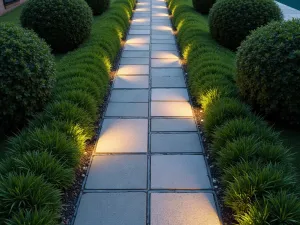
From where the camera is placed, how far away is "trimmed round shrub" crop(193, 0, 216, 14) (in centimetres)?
1113

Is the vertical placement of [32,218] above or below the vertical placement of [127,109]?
above

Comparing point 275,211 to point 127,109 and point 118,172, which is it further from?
point 127,109

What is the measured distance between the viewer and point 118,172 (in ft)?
12.0

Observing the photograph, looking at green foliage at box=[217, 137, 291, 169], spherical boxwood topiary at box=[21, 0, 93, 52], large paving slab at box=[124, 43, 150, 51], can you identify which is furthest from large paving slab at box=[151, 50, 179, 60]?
green foliage at box=[217, 137, 291, 169]

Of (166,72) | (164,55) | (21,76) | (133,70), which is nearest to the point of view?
(21,76)

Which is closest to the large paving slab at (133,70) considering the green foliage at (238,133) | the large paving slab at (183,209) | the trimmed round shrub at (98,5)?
the green foliage at (238,133)

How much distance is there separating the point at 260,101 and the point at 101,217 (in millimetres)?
2661

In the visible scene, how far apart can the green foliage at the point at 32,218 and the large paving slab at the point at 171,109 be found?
2.68 metres

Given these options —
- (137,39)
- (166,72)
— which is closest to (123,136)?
(166,72)

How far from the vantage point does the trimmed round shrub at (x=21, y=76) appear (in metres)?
4.04

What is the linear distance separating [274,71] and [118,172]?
7.59ft

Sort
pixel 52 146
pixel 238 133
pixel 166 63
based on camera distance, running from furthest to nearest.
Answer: pixel 166 63 < pixel 238 133 < pixel 52 146

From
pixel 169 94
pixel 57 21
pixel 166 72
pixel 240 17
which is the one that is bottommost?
pixel 166 72

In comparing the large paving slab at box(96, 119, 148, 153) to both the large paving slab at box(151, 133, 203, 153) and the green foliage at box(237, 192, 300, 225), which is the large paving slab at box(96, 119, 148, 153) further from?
the green foliage at box(237, 192, 300, 225)
